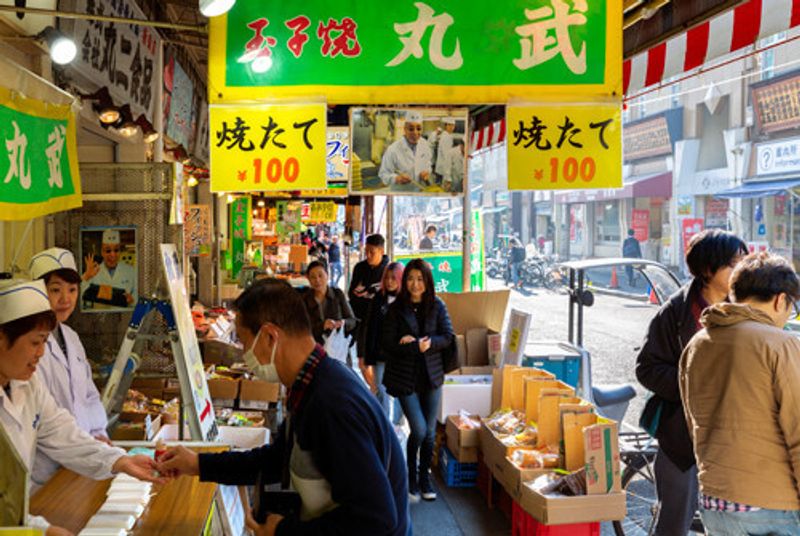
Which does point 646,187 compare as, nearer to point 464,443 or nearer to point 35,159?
point 464,443

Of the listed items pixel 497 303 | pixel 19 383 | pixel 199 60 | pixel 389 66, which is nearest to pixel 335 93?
pixel 389 66

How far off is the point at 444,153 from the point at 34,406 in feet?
12.8

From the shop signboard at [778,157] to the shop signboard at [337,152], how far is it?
43.6ft

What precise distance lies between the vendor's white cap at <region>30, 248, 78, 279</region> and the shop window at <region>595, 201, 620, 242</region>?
30204 mm

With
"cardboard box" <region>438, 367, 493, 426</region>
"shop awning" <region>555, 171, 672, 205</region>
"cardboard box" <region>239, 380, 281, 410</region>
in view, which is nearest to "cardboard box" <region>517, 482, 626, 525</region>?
"cardboard box" <region>438, 367, 493, 426</region>

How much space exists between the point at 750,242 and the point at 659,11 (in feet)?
60.0

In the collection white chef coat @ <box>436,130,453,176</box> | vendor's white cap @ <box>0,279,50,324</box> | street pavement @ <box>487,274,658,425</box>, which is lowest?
street pavement @ <box>487,274,658,425</box>

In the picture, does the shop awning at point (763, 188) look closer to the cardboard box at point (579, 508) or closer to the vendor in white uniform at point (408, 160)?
the vendor in white uniform at point (408, 160)

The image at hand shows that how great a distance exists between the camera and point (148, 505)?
269 centimetres

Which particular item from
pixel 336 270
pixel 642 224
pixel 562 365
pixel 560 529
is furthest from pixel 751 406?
pixel 642 224

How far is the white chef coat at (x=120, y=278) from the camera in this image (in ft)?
17.6

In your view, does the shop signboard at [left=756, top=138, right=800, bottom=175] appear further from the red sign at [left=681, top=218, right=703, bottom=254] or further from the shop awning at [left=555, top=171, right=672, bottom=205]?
the shop awning at [left=555, top=171, right=672, bottom=205]

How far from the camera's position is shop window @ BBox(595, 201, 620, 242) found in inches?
1257

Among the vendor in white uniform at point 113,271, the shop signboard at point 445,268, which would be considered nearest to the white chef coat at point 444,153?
the vendor in white uniform at point 113,271
